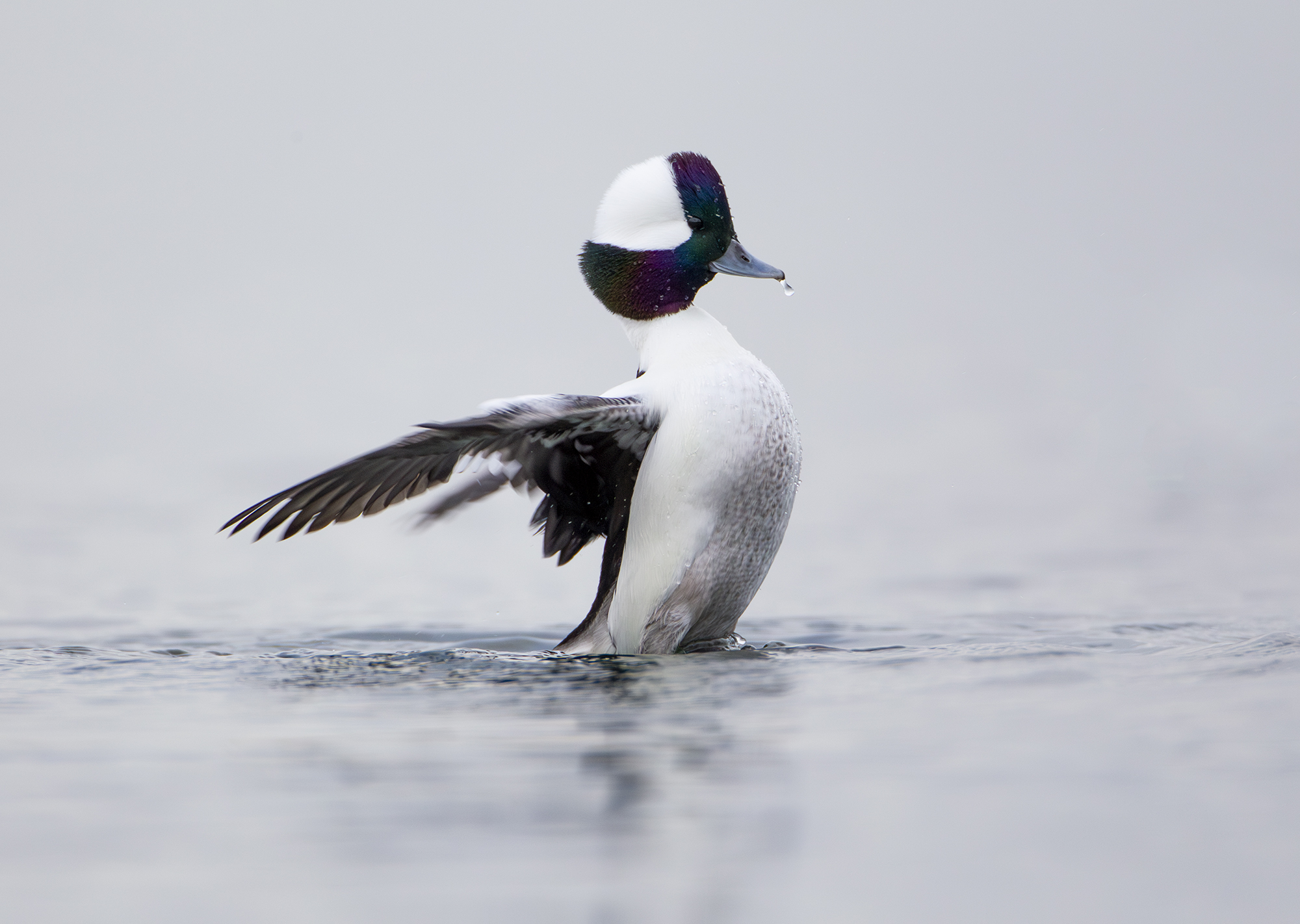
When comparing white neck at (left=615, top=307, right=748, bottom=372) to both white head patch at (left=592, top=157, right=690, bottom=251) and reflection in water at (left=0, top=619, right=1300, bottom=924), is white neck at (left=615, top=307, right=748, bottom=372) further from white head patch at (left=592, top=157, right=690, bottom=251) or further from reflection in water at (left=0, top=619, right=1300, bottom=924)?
reflection in water at (left=0, top=619, right=1300, bottom=924)

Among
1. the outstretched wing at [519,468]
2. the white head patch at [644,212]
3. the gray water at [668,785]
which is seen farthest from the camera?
the white head patch at [644,212]

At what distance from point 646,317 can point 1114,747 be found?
2.86 m

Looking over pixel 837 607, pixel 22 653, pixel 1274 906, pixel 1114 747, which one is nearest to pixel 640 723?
pixel 1114 747

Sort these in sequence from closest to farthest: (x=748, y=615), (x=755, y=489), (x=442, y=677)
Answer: (x=442, y=677) < (x=755, y=489) < (x=748, y=615)

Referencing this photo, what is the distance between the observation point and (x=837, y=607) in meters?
7.25

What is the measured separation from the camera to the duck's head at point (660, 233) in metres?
5.79

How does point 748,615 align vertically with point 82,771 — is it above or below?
above

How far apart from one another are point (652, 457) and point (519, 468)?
65 cm

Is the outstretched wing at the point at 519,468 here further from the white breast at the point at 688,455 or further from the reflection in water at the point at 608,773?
the reflection in water at the point at 608,773

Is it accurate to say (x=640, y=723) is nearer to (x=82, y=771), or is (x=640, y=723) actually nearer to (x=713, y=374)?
(x=82, y=771)

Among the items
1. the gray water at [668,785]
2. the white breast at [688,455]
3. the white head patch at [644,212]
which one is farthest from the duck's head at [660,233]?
the gray water at [668,785]

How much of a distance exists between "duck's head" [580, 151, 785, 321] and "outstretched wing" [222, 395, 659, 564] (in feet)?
2.24

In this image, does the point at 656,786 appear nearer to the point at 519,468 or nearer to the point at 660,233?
the point at 519,468

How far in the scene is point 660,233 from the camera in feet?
19.1
